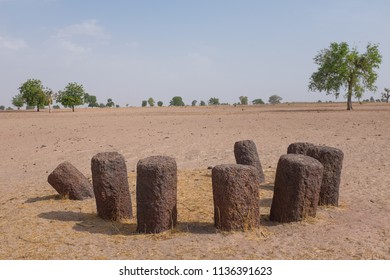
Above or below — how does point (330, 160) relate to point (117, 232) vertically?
above

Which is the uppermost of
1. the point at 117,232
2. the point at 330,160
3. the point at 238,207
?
the point at 330,160

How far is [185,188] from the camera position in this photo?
363 inches

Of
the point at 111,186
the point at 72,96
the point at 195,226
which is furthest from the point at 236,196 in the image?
the point at 72,96

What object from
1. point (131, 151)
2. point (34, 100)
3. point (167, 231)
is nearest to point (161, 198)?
point (167, 231)

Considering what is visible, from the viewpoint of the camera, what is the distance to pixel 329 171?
25.0ft

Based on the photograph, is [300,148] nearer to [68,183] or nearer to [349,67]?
[68,183]

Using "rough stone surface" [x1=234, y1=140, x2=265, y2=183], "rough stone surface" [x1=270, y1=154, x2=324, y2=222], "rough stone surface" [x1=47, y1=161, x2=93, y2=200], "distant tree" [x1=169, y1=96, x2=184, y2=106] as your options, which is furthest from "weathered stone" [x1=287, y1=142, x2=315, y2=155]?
"distant tree" [x1=169, y1=96, x2=184, y2=106]

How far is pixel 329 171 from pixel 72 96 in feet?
206

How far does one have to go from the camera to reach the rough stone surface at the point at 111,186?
7016 millimetres

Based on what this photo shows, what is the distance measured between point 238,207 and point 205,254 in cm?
103
